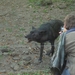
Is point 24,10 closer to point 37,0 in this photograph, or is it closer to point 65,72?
point 37,0

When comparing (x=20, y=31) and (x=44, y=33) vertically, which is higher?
(x=44, y=33)

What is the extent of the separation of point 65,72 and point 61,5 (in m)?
12.8

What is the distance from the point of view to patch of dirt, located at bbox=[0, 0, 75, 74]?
352 inches

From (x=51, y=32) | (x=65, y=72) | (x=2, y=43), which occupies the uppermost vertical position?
(x=65, y=72)

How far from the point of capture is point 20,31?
12789 millimetres

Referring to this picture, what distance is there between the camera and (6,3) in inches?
733

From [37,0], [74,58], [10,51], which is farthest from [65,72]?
[37,0]

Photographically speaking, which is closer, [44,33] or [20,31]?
[44,33]

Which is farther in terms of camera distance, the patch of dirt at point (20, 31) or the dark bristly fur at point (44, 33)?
the dark bristly fur at point (44, 33)

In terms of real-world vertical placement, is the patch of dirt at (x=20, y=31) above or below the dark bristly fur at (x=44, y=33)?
below

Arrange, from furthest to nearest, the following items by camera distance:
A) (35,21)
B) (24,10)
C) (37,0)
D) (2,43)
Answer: (37,0) → (24,10) → (35,21) → (2,43)

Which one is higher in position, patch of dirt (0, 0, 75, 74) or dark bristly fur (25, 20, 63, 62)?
dark bristly fur (25, 20, 63, 62)

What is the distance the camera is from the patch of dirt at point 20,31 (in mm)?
8947

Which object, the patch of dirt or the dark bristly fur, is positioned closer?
the patch of dirt
